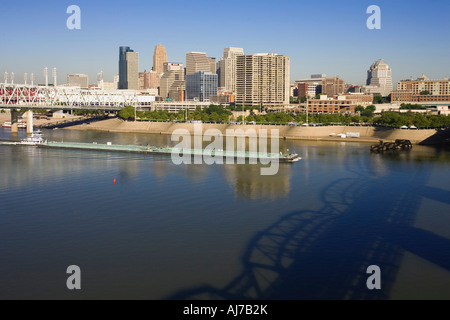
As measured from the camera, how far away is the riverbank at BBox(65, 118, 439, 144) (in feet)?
134

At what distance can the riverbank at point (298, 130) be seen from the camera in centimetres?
4088

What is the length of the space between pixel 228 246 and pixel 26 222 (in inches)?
242

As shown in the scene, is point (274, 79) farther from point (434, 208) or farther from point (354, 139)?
point (434, 208)

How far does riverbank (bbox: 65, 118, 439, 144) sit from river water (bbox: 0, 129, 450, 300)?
18.2m

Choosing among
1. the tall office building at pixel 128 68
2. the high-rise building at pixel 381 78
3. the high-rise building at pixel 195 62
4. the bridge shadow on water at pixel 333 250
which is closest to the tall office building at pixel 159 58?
the tall office building at pixel 128 68

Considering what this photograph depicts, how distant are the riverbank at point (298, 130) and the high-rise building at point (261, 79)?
94.7ft

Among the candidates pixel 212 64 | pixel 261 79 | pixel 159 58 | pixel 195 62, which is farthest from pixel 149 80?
pixel 261 79

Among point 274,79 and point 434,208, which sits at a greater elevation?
point 274,79

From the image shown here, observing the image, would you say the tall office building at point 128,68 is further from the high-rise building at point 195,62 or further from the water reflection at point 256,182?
the water reflection at point 256,182

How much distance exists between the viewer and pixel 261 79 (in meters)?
82.2

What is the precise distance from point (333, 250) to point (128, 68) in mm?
135765

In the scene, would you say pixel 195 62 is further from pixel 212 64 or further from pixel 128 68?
pixel 128 68

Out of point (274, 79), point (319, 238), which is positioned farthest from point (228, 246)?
point (274, 79)

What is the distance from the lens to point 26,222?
14.1 m
